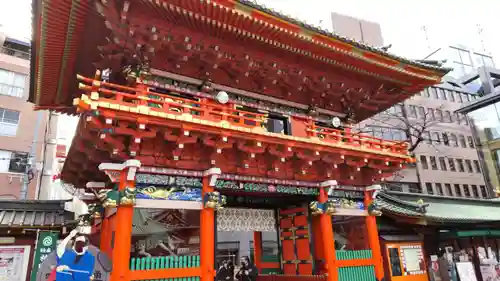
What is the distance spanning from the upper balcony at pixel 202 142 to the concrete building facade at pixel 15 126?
13.8 m

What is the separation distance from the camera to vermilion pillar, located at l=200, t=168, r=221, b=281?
8.68 meters

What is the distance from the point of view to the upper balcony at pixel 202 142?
7812 mm

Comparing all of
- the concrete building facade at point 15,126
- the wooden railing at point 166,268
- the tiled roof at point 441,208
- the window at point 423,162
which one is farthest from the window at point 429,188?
the concrete building facade at point 15,126

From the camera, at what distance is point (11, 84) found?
82.9 ft

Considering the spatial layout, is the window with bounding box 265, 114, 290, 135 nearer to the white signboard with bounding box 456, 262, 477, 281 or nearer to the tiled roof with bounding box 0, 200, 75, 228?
the tiled roof with bounding box 0, 200, 75, 228

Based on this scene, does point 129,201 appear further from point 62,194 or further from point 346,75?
point 62,194

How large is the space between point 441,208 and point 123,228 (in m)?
17.0

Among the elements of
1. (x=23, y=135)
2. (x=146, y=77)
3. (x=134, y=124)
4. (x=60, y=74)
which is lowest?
(x=134, y=124)

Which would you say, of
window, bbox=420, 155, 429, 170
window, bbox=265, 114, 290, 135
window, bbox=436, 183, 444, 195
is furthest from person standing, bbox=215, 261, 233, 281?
window, bbox=436, 183, 444, 195

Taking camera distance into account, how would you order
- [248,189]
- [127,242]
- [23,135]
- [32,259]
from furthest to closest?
[23,135] < [32,259] < [248,189] < [127,242]

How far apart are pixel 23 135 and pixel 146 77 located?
65.7 feet

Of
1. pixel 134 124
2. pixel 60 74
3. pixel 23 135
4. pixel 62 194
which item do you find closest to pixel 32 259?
pixel 60 74

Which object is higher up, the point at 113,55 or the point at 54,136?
the point at 54,136

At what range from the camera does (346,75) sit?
12.3 meters
